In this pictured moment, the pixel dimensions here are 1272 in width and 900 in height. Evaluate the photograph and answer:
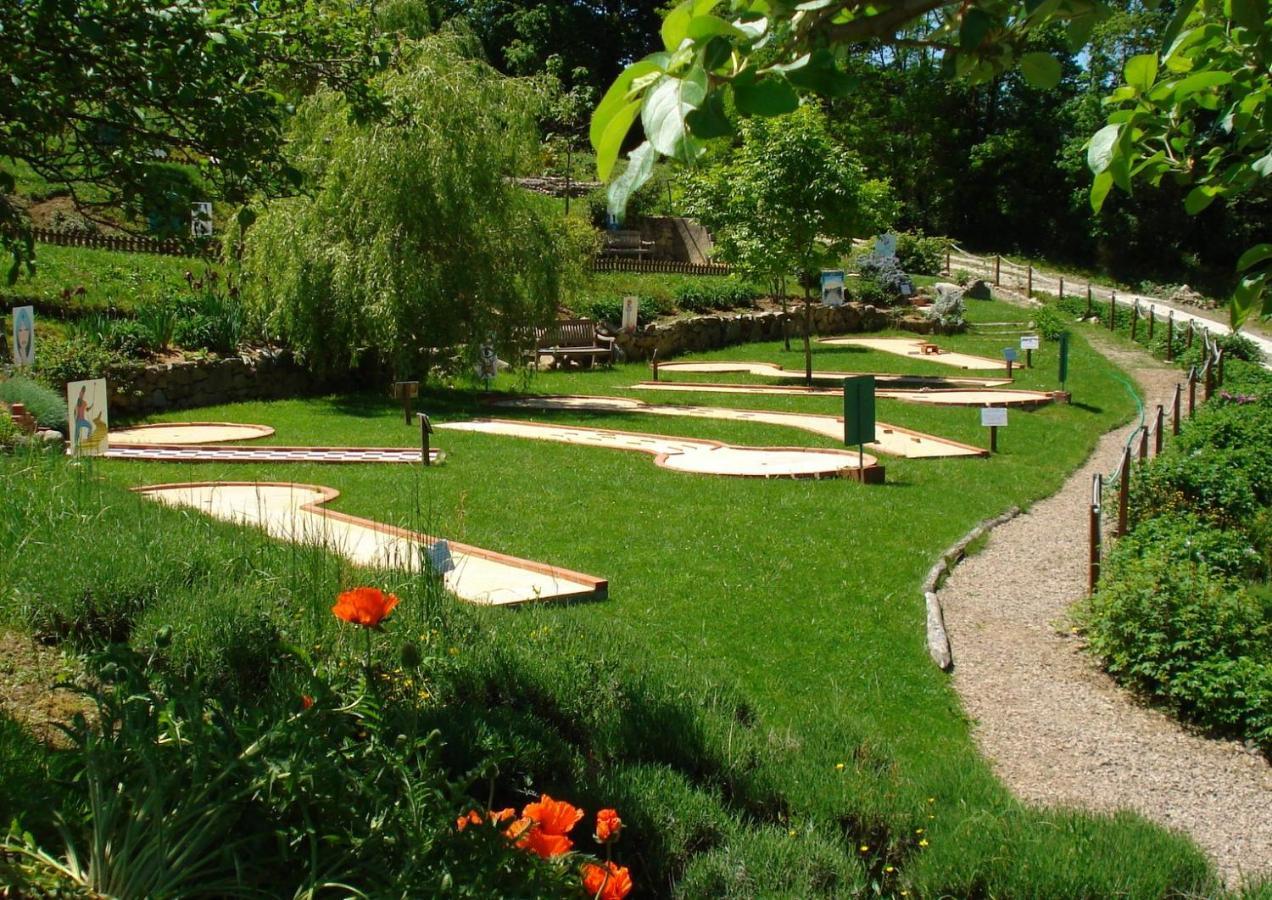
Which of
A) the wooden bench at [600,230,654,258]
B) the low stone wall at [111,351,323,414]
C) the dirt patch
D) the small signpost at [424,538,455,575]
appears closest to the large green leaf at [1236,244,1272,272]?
the small signpost at [424,538,455,575]

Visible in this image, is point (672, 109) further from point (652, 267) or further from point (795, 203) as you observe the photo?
point (652, 267)

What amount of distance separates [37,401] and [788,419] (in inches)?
388

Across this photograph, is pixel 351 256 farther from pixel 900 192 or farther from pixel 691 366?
pixel 900 192

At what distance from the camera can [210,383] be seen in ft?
54.5

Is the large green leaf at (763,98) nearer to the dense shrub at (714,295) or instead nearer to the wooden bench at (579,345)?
the wooden bench at (579,345)

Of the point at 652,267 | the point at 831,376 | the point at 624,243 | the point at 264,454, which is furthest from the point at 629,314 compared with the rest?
the point at 264,454

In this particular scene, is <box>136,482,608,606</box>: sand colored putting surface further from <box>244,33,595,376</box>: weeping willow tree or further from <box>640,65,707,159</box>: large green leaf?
<box>244,33,595,376</box>: weeping willow tree

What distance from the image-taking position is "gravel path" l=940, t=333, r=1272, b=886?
5.83m

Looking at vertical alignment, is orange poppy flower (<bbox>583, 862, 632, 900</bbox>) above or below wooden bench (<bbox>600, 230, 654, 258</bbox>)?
below

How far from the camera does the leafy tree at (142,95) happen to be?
5.46m

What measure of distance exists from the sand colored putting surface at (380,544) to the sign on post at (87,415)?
0.55 m

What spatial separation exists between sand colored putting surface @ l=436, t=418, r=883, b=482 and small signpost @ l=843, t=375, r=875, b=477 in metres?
0.46

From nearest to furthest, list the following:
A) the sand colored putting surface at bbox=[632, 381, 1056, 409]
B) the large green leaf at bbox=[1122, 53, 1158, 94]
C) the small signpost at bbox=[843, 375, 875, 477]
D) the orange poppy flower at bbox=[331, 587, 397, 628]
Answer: the large green leaf at bbox=[1122, 53, 1158, 94] → the orange poppy flower at bbox=[331, 587, 397, 628] → the small signpost at bbox=[843, 375, 875, 477] → the sand colored putting surface at bbox=[632, 381, 1056, 409]

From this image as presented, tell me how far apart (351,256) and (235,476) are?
260 inches
